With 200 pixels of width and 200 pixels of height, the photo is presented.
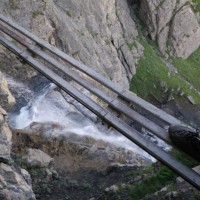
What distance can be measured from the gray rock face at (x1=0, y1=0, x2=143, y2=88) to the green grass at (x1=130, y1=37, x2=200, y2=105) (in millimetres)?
915

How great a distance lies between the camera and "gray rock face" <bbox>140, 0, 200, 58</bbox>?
44062 millimetres

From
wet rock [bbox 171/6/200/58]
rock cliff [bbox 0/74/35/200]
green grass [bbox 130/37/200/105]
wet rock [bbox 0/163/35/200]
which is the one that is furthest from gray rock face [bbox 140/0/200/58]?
wet rock [bbox 0/163/35/200]

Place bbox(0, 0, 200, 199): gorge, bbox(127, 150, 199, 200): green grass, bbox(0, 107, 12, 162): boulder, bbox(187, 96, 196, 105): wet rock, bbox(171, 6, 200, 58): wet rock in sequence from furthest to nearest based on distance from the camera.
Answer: bbox(171, 6, 200, 58): wet rock < bbox(187, 96, 196, 105): wet rock < bbox(0, 0, 200, 199): gorge < bbox(127, 150, 199, 200): green grass < bbox(0, 107, 12, 162): boulder

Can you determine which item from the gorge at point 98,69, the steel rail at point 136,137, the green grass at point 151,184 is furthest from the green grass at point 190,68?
the steel rail at point 136,137

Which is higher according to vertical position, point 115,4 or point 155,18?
point 155,18

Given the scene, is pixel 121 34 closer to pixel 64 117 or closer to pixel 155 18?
pixel 155 18

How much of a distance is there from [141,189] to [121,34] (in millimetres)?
33410

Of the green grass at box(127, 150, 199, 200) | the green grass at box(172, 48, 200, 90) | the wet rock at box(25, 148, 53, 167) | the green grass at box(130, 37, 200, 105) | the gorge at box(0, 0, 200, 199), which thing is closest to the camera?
the green grass at box(127, 150, 199, 200)

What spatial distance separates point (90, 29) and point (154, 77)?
381 inches

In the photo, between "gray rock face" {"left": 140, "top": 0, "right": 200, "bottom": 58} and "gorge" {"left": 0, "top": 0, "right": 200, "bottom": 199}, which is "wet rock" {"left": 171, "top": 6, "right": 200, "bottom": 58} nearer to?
"gray rock face" {"left": 140, "top": 0, "right": 200, "bottom": 58}

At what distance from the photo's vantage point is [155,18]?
145 feet

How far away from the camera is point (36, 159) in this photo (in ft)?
30.8

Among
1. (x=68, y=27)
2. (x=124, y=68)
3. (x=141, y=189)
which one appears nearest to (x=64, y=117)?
(x=141, y=189)

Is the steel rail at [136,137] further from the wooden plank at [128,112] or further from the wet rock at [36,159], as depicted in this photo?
the wet rock at [36,159]
